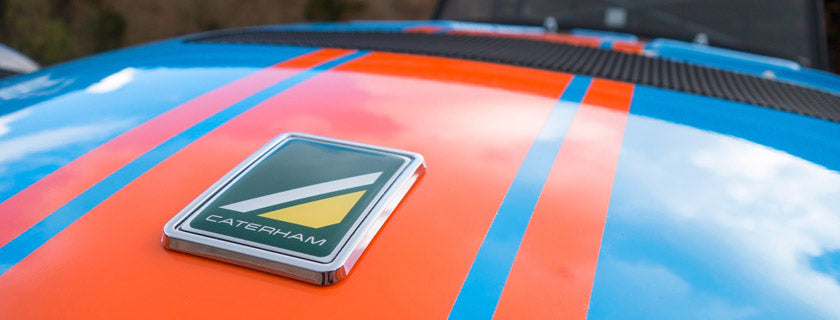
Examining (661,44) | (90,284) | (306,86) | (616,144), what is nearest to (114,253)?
(90,284)

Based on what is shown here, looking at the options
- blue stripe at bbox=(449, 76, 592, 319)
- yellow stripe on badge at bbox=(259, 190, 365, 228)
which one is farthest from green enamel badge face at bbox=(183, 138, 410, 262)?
blue stripe at bbox=(449, 76, 592, 319)

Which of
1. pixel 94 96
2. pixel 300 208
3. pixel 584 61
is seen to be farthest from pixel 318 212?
pixel 584 61

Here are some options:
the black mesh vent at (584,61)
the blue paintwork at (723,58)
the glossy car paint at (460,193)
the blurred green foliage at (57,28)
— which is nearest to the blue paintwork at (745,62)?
the blue paintwork at (723,58)

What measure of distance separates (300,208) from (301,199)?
0.02 m

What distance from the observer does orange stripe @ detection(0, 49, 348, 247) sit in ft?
2.05

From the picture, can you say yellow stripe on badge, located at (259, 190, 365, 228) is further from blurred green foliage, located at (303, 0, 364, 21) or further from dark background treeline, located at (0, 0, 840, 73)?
blurred green foliage, located at (303, 0, 364, 21)

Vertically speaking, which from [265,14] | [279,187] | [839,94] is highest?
[279,187]

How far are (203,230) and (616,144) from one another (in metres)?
0.56

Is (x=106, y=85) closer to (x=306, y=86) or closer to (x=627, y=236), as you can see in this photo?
(x=306, y=86)

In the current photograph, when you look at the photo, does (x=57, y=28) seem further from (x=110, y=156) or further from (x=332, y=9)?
(x=110, y=156)

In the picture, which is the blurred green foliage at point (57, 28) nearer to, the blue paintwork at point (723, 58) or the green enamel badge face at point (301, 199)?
the blue paintwork at point (723, 58)

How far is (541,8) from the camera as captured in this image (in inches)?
77.6

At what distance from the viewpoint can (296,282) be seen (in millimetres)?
528

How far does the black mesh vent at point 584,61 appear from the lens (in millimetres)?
1045
